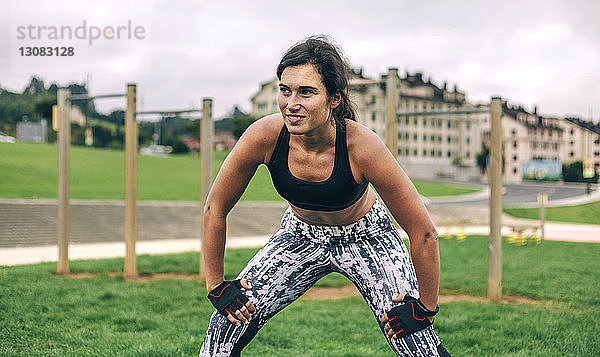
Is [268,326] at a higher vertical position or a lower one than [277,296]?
lower

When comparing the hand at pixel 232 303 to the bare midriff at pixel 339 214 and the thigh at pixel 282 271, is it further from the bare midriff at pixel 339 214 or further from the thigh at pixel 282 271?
the bare midriff at pixel 339 214

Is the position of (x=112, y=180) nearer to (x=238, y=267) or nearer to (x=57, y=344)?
(x=238, y=267)

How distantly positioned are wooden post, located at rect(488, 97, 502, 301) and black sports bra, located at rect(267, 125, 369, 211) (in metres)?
4.60

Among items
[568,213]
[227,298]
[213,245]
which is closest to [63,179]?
[213,245]

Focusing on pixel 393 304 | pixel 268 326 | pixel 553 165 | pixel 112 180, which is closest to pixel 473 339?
pixel 268 326

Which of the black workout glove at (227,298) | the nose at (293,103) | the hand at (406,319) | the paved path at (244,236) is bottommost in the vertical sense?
the paved path at (244,236)

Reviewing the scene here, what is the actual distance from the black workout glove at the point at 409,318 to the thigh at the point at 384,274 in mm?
33

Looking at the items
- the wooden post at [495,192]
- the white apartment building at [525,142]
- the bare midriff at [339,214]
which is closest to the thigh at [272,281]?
the bare midriff at [339,214]

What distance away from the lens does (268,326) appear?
213 inches

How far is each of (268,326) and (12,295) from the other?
3165mm

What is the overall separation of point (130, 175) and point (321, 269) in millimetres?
5788

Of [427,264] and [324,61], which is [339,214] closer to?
[427,264]

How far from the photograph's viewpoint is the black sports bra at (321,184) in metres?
2.39

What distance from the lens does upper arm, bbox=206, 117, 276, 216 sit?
2.46m
